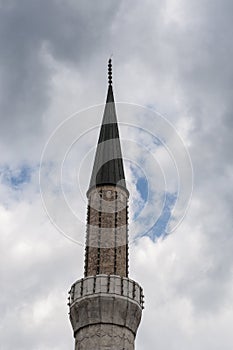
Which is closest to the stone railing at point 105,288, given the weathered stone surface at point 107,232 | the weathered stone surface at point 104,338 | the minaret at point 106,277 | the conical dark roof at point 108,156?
the minaret at point 106,277

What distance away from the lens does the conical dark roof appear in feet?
100

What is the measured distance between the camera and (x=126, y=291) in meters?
27.3

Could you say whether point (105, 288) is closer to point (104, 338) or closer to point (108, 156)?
point (104, 338)

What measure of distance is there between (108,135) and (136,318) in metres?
8.96

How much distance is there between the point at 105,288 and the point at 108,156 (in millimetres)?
6786

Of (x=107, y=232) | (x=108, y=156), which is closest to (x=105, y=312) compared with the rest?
(x=107, y=232)

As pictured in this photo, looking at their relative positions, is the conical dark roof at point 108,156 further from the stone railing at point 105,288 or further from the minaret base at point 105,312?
the minaret base at point 105,312

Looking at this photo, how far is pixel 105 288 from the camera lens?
27.0 m

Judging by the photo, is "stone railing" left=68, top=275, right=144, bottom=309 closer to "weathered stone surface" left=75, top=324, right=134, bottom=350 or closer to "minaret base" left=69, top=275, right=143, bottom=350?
"minaret base" left=69, top=275, right=143, bottom=350

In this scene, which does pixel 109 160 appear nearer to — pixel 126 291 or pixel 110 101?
pixel 110 101

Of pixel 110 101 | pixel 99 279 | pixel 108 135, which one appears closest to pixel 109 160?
pixel 108 135

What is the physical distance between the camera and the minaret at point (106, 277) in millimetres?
26469

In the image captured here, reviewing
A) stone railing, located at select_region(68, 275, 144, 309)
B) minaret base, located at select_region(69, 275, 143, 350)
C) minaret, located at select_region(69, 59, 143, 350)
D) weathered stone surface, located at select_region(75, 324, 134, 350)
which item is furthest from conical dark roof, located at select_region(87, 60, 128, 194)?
weathered stone surface, located at select_region(75, 324, 134, 350)

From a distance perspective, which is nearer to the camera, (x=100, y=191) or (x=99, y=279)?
(x=99, y=279)
